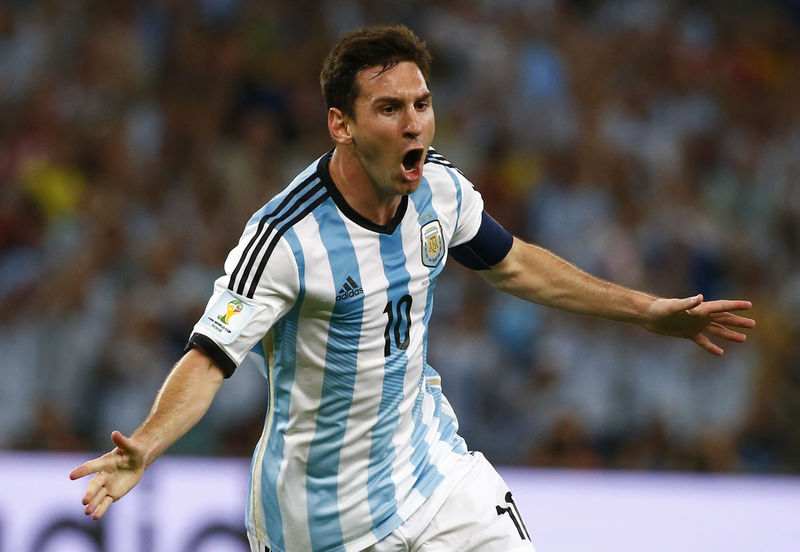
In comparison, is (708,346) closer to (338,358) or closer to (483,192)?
(338,358)

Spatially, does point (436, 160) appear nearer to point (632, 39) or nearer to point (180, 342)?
point (180, 342)

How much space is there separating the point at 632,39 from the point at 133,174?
4226mm

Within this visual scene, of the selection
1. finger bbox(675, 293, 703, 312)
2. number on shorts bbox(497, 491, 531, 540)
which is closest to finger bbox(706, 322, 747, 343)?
finger bbox(675, 293, 703, 312)

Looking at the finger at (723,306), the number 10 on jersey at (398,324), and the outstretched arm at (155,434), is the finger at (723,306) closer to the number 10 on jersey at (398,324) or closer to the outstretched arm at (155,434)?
the number 10 on jersey at (398,324)

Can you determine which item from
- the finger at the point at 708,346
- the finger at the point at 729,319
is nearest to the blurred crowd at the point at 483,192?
the finger at the point at 708,346

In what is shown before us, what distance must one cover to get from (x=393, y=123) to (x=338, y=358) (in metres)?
0.71

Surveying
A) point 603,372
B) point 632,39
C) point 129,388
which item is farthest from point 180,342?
point 632,39

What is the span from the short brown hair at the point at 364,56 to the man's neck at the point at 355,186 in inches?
5.9

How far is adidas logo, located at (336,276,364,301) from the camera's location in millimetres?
3486

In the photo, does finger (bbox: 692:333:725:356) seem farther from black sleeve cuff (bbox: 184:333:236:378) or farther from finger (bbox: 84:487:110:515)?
finger (bbox: 84:487:110:515)

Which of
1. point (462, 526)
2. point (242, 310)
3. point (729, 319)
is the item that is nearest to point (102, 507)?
point (242, 310)

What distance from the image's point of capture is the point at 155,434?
306 cm

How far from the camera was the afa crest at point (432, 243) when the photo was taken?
147 inches

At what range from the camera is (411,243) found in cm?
370
